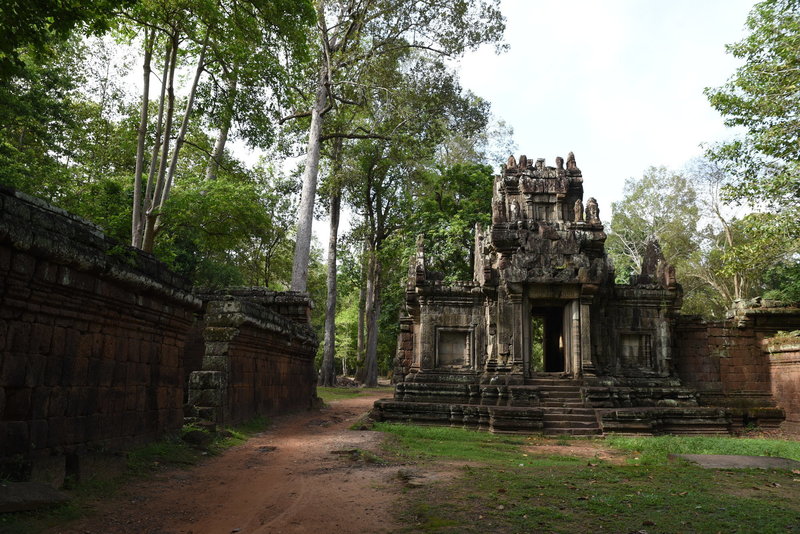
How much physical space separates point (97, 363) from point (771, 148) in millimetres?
15878

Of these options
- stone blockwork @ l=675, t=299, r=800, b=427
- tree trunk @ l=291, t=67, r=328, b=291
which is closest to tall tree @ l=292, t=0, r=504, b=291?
tree trunk @ l=291, t=67, r=328, b=291

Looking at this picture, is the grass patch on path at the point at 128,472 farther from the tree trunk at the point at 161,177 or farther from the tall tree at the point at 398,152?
the tall tree at the point at 398,152

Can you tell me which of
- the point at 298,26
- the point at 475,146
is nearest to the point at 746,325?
the point at 298,26

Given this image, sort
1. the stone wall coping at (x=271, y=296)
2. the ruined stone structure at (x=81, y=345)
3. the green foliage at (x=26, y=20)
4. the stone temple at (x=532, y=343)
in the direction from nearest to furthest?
1. the ruined stone structure at (x=81, y=345)
2. the green foliage at (x=26, y=20)
3. the stone temple at (x=532, y=343)
4. the stone wall coping at (x=271, y=296)

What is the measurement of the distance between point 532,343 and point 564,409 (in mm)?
2280

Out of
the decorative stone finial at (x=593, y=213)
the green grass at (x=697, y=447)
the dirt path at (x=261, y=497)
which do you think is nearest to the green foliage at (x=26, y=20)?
the dirt path at (x=261, y=497)

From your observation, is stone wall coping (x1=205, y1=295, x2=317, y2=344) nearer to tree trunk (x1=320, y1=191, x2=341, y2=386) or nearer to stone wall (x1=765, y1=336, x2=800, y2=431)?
stone wall (x1=765, y1=336, x2=800, y2=431)

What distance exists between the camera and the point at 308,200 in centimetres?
2128

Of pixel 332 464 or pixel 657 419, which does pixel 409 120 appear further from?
pixel 332 464

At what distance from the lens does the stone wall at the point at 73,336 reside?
456 cm

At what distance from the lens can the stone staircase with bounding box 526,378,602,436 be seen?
1299 centimetres

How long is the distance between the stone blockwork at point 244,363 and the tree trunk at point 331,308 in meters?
12.7

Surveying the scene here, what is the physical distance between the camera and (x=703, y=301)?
34344 millimetres

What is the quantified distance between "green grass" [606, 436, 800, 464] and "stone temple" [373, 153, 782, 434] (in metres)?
1.47
